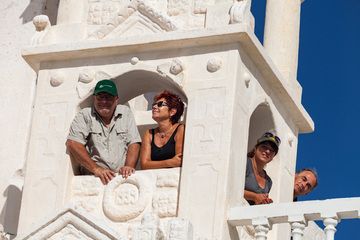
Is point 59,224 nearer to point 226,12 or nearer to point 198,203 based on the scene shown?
point 198,203

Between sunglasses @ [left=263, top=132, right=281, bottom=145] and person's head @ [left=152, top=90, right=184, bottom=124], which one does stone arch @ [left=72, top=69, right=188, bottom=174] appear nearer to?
person's head @ [left=152, top=90, right=184, bottom=124]

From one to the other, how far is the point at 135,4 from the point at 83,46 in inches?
32.1

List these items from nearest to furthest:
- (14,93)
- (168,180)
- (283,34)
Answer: (168,180) < (283,34) < (14,93)

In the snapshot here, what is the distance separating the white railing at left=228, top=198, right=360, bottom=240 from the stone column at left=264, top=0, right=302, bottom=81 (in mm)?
2868

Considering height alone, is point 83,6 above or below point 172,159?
above

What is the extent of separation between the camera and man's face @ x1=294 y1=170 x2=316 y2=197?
2439 centimetres

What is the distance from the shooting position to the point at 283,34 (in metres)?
24.3

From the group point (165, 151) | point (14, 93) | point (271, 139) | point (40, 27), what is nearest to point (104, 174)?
point (165, 151)

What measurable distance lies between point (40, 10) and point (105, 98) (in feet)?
12.7

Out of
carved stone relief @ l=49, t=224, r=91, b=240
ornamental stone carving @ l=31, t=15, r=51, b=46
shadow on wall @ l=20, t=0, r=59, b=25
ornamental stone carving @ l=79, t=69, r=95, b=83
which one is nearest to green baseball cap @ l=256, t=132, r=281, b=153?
ornamental stone carving @ l=79, t=69, r=95, b=83

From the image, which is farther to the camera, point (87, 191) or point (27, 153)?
point (27, 153)

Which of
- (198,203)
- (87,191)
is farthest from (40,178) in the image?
(198,203)

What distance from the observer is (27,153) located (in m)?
24.2

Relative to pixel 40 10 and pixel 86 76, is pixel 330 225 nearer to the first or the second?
pixel 86 76
